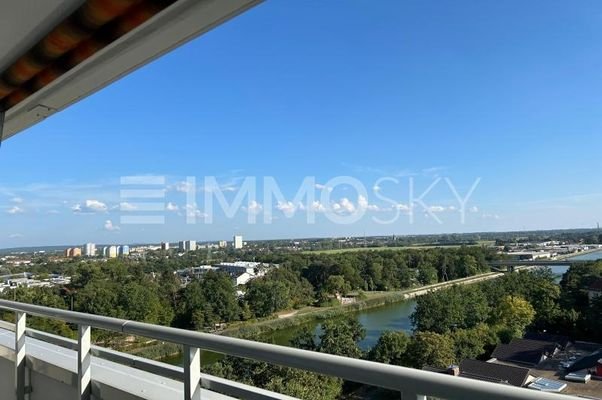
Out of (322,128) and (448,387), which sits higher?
(322,128)

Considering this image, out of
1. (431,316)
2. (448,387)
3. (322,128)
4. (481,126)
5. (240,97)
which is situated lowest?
(431,316)

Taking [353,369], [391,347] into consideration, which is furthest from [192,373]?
[391,347]

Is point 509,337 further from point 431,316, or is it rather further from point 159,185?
point 159,185

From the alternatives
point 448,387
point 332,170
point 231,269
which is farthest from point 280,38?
point 448,387

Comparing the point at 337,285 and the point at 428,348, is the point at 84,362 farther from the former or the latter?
the point at 337,285

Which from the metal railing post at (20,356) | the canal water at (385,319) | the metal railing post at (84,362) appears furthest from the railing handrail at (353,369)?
the metal railing post at (20,356)

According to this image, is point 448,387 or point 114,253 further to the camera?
point 114,253

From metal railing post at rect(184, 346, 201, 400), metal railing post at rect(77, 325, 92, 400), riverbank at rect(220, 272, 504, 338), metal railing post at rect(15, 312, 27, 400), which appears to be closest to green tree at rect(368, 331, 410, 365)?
riverbank at rect(220, 272, 504, 338)
